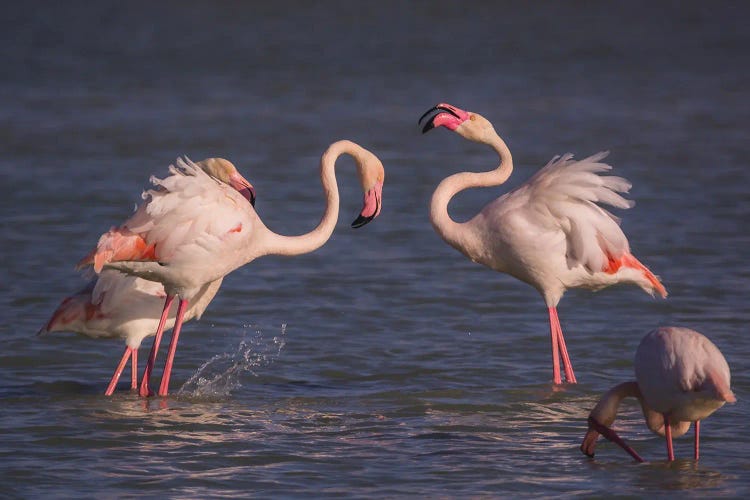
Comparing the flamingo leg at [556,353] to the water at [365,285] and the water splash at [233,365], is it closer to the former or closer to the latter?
the water at [365,285]

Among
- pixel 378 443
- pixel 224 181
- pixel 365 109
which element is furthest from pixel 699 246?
pixel 365 109

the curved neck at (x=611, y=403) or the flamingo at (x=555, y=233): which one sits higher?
the flamingo at (x=555, y=233)

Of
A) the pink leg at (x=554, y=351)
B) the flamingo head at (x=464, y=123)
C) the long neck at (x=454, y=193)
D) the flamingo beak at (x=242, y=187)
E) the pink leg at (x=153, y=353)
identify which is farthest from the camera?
the flamingo head at (x=464, y=123)

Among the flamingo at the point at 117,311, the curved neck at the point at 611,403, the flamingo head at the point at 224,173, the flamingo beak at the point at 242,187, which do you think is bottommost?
the curved neck at the point at 611,403

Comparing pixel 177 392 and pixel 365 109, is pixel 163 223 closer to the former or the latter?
pixel 177 392

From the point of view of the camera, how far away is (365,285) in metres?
9.27

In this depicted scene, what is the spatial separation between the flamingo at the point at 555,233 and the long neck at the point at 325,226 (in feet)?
1.31

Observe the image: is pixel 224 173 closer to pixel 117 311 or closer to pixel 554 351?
pixel 117 311

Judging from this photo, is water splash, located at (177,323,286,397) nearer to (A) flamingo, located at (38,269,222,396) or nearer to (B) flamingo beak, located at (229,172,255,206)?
(A) flamingo, located at (38,269,222,396)

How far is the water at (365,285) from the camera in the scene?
5.79m

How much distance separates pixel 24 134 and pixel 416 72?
690 centimetres

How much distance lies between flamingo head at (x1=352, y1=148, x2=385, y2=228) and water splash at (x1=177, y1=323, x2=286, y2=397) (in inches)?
37.0

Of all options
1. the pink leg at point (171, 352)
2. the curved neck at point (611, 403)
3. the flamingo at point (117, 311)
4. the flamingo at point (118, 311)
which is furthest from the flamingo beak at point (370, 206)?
the curved neck at point (611, 403)

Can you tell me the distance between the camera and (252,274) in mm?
9688
